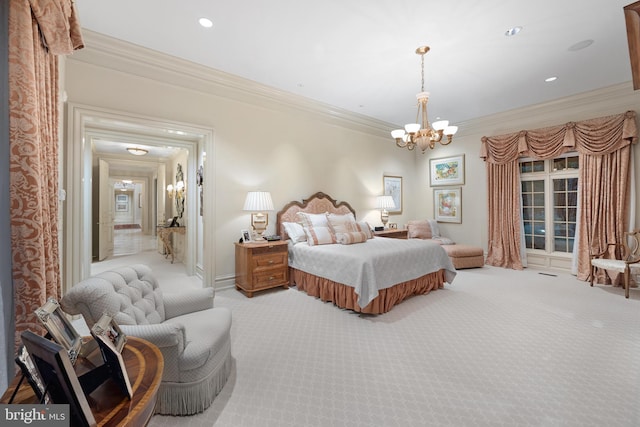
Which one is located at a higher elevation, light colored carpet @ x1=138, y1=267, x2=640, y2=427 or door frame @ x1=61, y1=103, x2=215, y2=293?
door frame @ x1=61, y1=103, x2=215, y2=293

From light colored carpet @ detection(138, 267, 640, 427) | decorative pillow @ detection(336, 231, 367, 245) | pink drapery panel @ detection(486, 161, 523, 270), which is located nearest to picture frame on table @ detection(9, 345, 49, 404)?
light colored carpet @ detection(138, 267, 640, 427)

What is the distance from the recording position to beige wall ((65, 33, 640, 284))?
3.16 meters


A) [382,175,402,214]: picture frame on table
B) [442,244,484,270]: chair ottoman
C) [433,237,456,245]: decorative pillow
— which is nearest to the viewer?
[442,244,484,270]: chair ottoman

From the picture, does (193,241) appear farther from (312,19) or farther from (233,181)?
(312,19)

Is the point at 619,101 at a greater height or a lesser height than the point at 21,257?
greater

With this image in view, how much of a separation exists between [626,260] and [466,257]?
6.80 feet

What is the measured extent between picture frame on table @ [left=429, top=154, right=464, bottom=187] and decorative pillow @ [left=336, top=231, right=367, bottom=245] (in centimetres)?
329

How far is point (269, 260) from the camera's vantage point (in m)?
3.82

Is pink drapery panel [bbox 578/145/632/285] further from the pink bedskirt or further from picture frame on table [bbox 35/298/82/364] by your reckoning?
picture frame on table [bbox 35/298/82/364]

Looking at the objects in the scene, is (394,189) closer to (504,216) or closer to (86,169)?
(504,216)

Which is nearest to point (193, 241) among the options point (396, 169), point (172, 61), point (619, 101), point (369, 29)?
point (172, 61)

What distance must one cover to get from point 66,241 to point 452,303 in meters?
4.54

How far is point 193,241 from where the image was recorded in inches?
189

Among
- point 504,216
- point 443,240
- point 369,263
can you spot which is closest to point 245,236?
point 369,263
